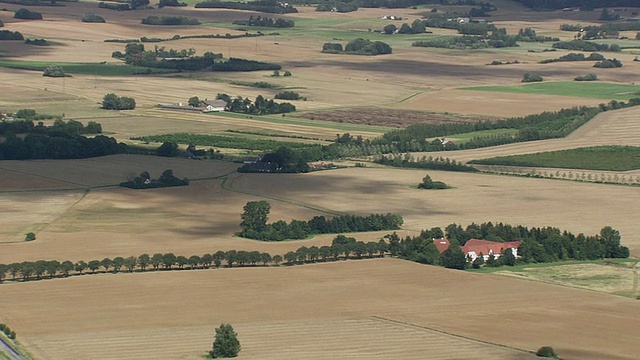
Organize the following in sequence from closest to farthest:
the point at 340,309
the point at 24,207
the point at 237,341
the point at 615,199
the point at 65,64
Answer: the point at 237,341 < the point at 340,309 < the point at 24,207 < the point at 615,199 < the point at 65,64

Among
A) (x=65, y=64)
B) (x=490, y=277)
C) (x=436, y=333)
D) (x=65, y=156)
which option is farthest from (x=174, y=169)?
(x=65, y=64)

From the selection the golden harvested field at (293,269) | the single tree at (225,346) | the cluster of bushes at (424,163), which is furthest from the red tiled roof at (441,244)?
the cluster of bushes at (424,163)

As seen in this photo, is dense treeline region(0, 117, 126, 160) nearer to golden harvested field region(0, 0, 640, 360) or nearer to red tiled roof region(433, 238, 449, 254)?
golden harvested field region(0, 0, 640, 360)

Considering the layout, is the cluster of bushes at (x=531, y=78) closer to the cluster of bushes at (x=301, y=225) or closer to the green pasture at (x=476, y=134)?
the green pasture at (x=476, y=134)

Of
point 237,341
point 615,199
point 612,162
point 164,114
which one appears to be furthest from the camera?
point 164,114

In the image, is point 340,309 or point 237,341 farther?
point 340,309

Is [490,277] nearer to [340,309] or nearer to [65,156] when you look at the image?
[340,309]
